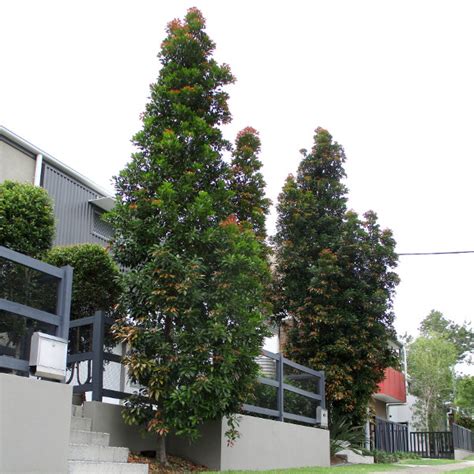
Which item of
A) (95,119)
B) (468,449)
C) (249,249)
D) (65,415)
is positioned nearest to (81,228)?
(95,119)

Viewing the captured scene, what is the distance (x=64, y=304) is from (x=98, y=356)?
181cm

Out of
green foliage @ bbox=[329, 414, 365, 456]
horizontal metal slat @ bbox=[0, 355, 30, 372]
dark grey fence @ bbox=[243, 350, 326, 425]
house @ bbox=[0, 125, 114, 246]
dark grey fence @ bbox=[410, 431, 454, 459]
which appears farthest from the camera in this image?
dark grey fence @ bbox=[410, 431, 454, 459]

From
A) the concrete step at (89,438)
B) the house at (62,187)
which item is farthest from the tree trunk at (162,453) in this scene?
the house at (62,187)

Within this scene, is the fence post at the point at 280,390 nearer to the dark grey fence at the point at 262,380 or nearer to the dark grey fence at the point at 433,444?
the dark grey fence at the point at 262,380

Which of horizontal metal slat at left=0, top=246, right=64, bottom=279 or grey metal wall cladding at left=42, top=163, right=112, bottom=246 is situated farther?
grey metal wall cladding at left=42, top=163, right=112, bottom=246

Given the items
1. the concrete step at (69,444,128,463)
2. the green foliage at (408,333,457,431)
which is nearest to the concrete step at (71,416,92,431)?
the concrete step at (69,444,128,463)

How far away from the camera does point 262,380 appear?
11.9 m

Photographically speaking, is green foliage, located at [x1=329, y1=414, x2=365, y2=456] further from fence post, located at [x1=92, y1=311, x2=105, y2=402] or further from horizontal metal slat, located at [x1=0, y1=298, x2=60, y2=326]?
horizontal metal slat, located at [x1=0, y1=298, x2=60, y2=326]

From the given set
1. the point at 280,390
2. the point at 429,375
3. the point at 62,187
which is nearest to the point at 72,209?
the point at 62,187

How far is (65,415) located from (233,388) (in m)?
2.60

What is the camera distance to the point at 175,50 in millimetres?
9977

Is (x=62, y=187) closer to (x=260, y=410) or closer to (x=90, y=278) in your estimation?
(x=90, y=278)

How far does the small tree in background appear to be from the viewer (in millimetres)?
9742

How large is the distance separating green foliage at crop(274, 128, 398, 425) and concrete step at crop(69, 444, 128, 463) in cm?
894
